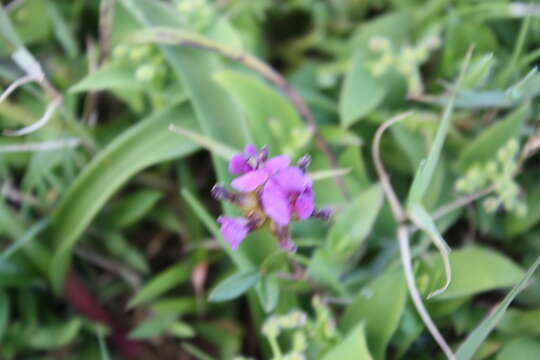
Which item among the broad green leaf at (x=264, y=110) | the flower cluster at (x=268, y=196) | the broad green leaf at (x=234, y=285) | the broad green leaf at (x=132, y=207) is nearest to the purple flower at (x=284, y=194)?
the flower cluster at (x=268, y=196)

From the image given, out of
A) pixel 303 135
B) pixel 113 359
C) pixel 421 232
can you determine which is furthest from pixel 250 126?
pixel 113 359

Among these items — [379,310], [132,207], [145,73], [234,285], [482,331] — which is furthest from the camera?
[132,207]

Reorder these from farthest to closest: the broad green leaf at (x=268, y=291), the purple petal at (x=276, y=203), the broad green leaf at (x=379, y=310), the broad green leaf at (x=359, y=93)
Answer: the broad green leaf at (x=359, y=93)
the broad green leaf at (x=379, y=310)
the broad green leaf at (x=268, y=291)
the purple petal at (x=276, y=203)

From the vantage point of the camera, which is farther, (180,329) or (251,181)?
(180,329)

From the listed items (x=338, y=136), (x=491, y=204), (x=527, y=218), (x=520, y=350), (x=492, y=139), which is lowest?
(x=520, y=350)

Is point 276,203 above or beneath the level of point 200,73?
beneath

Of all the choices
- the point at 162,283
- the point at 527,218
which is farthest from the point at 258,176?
the point at 527,218

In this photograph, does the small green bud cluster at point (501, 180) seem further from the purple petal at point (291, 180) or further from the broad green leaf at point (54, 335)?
the broad green leaf at point (54, 335)

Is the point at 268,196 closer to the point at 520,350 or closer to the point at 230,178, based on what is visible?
the point at 230,178
